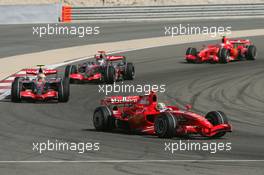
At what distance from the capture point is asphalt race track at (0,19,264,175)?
554 inches

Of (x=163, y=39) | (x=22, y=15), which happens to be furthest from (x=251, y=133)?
(x=22, y=15)

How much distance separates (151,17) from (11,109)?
28.9 metres

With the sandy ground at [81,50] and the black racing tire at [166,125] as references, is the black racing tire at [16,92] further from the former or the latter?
the black racing tire at [166,125]

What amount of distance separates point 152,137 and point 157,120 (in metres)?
0.56

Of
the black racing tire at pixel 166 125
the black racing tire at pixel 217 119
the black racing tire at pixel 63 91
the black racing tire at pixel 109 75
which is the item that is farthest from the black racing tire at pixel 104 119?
the black racing tire at pixel 109 75

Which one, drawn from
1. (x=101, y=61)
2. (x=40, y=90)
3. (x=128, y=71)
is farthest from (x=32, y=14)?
(x=40, y=90)

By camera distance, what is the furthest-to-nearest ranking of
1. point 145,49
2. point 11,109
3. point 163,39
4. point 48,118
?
point 163,39 → point 145,49 → point 11,109 → point 48,118

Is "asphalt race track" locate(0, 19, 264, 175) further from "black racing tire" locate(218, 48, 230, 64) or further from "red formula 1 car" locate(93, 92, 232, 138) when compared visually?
"black racing tire" locate(218, 48, 230, 64)

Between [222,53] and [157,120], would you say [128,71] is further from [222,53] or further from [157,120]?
[157,120]

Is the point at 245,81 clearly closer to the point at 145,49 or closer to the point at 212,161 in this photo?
the point at 145,49

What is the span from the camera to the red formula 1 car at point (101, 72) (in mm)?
27562

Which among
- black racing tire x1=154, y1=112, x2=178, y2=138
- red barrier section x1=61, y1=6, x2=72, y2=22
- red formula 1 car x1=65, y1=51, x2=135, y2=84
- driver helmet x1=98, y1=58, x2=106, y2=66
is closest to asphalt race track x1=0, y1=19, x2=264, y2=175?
black racing tire x1=154, y1=112, x2=178, y2=138

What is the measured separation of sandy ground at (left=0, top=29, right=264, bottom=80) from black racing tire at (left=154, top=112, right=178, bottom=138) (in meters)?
13.9

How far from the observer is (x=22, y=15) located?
160ft
